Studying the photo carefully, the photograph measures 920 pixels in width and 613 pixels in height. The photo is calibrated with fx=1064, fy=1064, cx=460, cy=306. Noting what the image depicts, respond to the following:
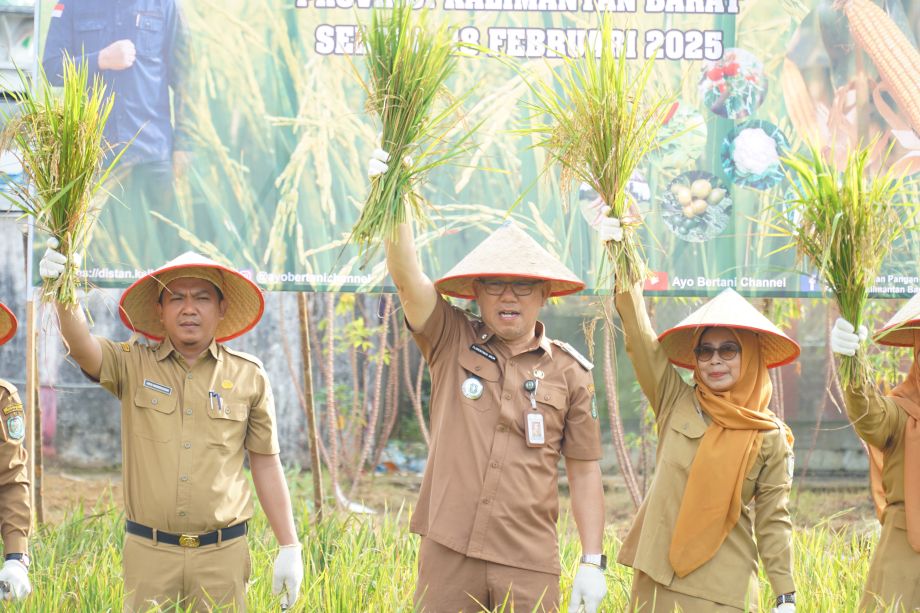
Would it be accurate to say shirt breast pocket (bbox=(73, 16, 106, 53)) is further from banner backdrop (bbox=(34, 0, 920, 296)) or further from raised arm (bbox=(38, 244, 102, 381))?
raised arm (bbox=(38, 244, 102, 381))

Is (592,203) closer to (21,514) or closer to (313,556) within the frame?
(313,556)

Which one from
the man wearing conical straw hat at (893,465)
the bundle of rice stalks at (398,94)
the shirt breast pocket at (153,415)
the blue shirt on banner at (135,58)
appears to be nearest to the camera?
the bundle of rice stalks at (398,94)

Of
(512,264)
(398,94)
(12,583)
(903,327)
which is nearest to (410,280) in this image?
(512,264)

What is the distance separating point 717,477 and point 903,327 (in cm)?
92

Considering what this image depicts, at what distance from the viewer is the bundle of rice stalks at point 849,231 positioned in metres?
3.46

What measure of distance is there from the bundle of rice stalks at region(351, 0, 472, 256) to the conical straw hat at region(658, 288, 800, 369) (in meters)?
1.02

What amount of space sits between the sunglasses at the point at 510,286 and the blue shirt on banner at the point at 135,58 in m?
2.20

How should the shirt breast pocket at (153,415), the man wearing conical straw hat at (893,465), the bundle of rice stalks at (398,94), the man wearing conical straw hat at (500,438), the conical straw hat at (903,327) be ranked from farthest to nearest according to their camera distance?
the conical straw hat at (903,327) → the man wearing conical straw hat at (893,465) → the shirt breast pocket at (153,415) → the man wearing conical straw hat at (500,438) → the bundle of rice stalks at (398,94)

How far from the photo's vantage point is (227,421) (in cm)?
347

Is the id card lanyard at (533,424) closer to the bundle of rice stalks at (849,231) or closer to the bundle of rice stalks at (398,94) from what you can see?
the bundle of rice stalks at (398,94)

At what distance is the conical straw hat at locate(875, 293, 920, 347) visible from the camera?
3633mm

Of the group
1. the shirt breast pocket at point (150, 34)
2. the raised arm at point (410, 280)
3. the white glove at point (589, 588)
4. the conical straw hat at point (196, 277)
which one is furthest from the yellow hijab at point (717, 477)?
the shirt breast pocket at point (150, 34)

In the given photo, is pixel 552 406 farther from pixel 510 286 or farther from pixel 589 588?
pixel 589 588

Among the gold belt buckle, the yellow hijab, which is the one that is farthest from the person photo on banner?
the yellow hijab
